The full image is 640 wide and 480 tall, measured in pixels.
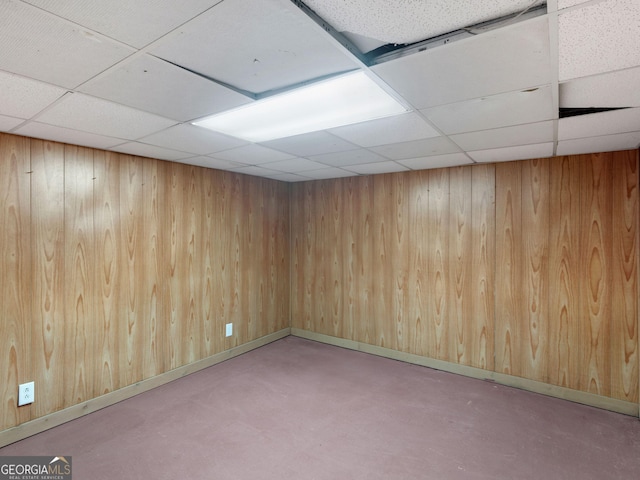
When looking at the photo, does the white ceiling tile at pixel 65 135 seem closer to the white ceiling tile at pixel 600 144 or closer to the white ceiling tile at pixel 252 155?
the white ceiling tile at pixel 252 155

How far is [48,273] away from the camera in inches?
102

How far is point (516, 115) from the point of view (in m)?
2.00

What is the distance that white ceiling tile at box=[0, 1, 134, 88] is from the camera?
1.10m

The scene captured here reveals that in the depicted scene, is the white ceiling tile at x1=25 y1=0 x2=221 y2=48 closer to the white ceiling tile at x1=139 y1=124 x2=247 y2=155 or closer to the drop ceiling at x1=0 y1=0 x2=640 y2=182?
the drop ceiling at x1=0 y1=0 x2=640 y2=182

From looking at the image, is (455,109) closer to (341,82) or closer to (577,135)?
(341,82)

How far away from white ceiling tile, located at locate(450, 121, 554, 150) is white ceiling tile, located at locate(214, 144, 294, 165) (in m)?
1.53

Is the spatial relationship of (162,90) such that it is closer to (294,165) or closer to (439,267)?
(294,165)

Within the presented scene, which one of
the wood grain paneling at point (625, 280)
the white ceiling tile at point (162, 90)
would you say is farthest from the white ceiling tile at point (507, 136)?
the white ceiling tile at point (162, 90)

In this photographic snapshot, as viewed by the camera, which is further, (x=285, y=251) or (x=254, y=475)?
(x=285, y=251)

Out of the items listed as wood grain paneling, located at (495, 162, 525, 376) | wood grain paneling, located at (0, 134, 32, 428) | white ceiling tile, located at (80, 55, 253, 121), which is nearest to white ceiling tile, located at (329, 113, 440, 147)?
white ceiling tile, located at (80, 55, 253, 121)

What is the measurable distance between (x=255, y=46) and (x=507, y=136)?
202 cm

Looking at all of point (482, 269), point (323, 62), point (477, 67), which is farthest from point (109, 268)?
point (482, 269)

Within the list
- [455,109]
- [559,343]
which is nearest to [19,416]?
[455,109]

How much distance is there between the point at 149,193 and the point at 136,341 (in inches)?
56.8
